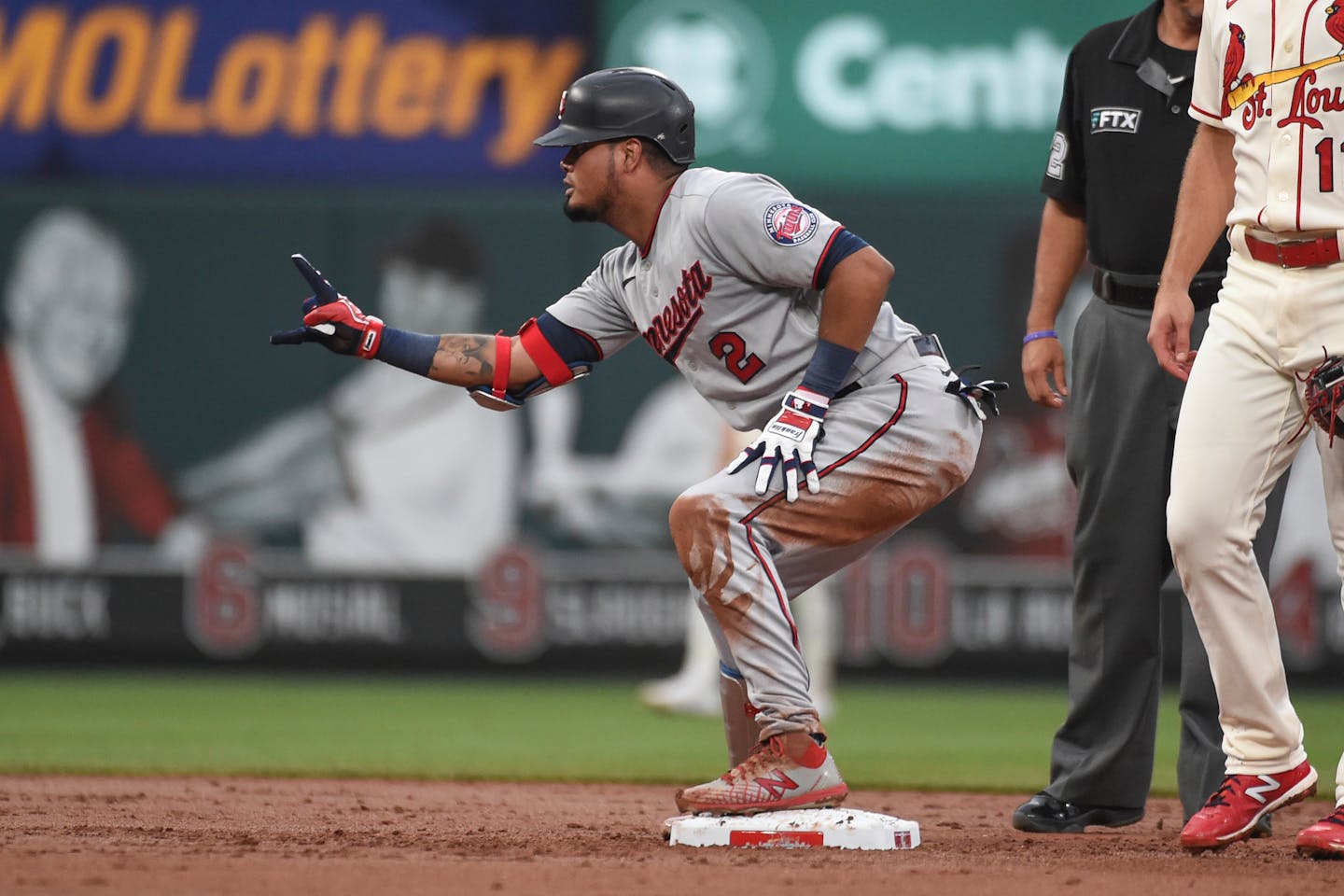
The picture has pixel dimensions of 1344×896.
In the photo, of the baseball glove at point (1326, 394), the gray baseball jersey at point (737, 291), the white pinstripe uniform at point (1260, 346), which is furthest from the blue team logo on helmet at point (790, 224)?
the baseball glove at point (1326, 394)

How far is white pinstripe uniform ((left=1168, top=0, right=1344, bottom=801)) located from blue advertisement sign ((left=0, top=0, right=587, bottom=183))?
767 centimetres

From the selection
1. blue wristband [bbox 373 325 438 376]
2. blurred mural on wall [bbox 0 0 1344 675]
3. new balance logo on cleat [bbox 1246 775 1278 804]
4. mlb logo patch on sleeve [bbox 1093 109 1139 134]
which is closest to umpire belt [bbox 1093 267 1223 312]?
mlb logo patch on sleeve [bbox 1093 109 1139 134]

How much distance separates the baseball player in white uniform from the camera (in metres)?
4.39

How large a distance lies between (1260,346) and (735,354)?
1219 mm

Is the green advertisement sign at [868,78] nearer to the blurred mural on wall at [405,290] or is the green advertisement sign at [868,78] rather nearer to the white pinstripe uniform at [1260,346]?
the blurred mural on wall at [405,290]

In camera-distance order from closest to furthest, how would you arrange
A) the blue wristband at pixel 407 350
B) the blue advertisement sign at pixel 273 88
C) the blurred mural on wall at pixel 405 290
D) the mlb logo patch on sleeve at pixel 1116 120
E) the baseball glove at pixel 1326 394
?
the baseball glove at pixel 1326 394 → the blue wristband at pixel 407 350 → the mlb logo patch on sleeve at pixel 1116 120 → the blurred mural on wall at pixel 405 290 → the blue advertisement sign at pixel 273 88

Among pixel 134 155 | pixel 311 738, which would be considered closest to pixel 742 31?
pixel 134 155

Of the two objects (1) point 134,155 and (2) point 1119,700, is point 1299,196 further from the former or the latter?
(1) point 134,155

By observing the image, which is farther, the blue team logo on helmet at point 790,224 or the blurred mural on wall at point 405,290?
the blurred mural on wall at point 405,290

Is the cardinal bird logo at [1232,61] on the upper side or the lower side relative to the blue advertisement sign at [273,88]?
lower

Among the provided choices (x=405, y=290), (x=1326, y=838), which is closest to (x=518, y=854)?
(x=1326, y=838)

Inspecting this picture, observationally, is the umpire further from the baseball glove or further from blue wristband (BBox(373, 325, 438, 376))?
blue wristband (BBox(373, 325, 438, 376))

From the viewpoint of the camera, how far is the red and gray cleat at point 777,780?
172 inches

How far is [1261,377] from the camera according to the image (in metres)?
4.08
